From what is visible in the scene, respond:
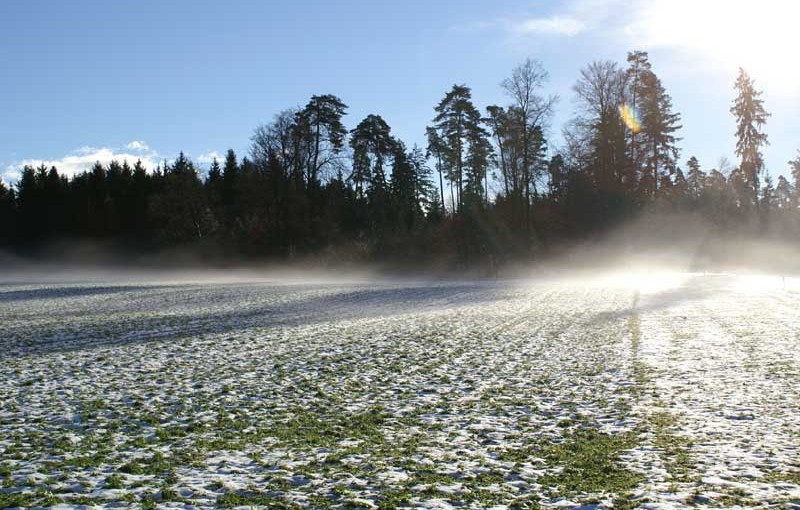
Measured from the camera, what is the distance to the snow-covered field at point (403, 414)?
573cm

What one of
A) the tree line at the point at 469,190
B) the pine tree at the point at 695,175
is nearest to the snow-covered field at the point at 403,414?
the tree line at the point at 469,190

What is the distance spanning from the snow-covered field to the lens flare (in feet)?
135

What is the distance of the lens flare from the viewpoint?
186 ft

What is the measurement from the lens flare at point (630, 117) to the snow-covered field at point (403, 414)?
135 feet

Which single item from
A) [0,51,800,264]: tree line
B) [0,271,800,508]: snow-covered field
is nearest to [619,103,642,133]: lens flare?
[0,51,800,264]: tree line

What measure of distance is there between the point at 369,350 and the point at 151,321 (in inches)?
368

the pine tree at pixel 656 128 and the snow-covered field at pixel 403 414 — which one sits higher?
the pine tree at pixel 656 128

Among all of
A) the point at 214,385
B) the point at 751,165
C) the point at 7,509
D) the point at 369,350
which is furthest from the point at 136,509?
the point at 751,165

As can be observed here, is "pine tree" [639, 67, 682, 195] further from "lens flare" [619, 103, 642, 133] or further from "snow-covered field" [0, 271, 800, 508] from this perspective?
"snow-covered field" [0, 271, 800, 508]

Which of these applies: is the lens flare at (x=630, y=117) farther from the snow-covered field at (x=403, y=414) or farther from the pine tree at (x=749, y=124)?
the snow-covered field at (x=403, y=414)

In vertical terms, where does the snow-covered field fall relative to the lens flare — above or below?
below

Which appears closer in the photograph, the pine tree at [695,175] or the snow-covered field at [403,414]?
the snow-covered field at [403,414]

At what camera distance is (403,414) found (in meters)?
8.65

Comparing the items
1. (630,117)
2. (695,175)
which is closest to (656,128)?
(630,117)
